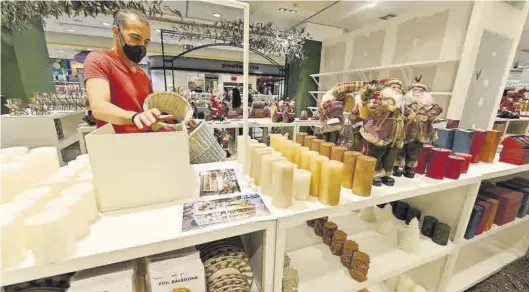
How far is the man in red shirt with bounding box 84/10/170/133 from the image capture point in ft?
2.52

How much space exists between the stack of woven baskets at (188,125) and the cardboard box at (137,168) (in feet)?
0.23

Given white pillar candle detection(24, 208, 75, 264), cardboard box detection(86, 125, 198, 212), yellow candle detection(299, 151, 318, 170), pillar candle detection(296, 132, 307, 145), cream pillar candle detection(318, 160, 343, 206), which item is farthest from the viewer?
pillar candle detection(296, 132, 307, 145)

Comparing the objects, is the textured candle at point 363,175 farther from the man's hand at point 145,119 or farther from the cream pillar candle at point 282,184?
the man's hand at point 145,119

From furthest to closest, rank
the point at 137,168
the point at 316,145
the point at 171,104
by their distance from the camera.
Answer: the point at 316,145, the point at 171,104, the point at 137,168

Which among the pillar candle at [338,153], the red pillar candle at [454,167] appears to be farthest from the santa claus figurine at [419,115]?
the pillar candle at [338,153]

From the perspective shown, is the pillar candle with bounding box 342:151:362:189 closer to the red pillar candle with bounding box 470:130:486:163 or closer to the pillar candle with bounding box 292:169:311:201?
the pillar candle with bounding box 292:169:311:201

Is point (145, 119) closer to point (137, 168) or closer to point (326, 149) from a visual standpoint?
point (137, 168)

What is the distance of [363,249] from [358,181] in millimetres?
557

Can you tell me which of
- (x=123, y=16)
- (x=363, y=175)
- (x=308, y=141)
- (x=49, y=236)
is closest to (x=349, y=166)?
(x=363, y=175)

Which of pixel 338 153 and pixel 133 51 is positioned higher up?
pixel 133 51

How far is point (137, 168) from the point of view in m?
0.66

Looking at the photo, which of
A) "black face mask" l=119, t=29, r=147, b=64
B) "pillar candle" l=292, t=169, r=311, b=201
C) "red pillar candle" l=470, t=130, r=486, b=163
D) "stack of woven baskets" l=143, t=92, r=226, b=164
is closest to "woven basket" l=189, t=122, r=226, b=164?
"stack of woven baskets" l=143, t=92, r=226, b=164

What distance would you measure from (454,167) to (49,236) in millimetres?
1374

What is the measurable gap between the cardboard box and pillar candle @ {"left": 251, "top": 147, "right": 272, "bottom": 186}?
0.26 meters
